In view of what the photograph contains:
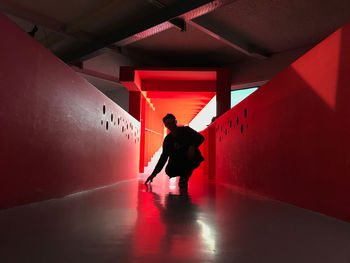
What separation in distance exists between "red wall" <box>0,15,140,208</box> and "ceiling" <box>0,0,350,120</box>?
397cm

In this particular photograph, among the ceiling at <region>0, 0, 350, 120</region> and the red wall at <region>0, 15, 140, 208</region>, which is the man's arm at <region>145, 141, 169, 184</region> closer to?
the red wall at <region>0, 15, 140, 208</region>

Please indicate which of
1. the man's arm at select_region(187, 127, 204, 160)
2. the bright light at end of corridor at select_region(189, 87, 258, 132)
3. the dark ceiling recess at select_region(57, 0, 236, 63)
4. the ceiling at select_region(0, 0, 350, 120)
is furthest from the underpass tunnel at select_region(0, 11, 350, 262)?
the bright light at end of corridor at select_region(189, 87, 258, 132)

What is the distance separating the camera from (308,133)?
2.22m

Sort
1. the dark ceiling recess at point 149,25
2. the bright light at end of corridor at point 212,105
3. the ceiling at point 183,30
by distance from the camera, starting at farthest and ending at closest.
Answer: the bright light at end of corridor at point 212,105
the ceiling at point 183,30
the dark ceiling recess at point 149,25

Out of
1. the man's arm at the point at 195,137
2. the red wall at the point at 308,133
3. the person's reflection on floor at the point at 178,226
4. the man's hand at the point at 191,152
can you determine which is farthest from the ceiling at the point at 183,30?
the person's reflection on floor at the point at 178,226

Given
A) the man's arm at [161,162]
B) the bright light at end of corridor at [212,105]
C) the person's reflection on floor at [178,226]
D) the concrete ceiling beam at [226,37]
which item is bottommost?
the person's reflection on floor at [178,226]

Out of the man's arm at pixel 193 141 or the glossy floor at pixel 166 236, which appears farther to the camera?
the man's arm at pixel 193 141

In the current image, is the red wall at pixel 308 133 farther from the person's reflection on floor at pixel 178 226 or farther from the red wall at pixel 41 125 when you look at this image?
the red wall at pixel 41 125

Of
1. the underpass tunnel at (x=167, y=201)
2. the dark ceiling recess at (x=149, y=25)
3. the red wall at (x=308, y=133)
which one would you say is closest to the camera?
the underpass tunnel at (x=167, y=201)

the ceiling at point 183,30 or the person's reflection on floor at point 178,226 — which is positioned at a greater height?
the ceiling at point 183,30

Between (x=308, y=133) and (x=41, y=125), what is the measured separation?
2.01 metres

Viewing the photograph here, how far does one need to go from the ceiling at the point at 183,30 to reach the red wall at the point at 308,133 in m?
3.55

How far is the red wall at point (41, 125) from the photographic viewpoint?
182 centimetres

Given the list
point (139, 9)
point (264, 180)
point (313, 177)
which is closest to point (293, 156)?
point (313, 177)
